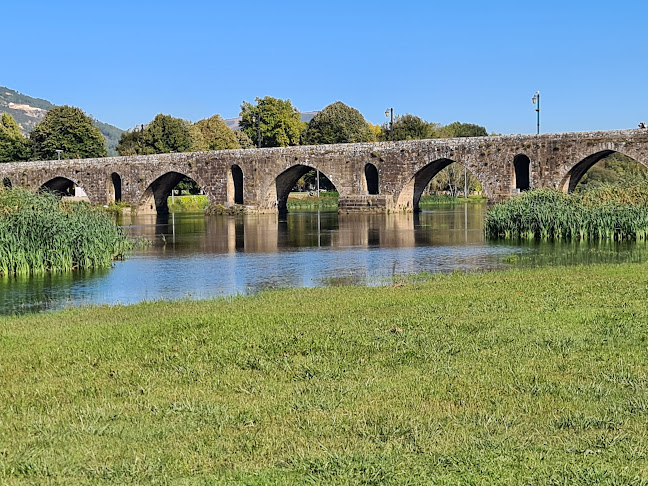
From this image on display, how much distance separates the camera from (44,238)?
17.5 metres

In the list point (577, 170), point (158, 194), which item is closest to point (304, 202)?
point (158, 194)

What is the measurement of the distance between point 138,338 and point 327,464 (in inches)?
166

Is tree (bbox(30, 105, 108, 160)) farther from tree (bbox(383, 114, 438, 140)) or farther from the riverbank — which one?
the riverbank

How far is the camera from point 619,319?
8.64 m

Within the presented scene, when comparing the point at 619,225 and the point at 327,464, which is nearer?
the point at 327,464

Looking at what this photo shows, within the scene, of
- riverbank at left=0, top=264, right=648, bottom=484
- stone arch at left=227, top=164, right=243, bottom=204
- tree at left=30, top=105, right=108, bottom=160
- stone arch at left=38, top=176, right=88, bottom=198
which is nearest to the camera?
riverbank at left=0, top=264, right=648, bottom=484

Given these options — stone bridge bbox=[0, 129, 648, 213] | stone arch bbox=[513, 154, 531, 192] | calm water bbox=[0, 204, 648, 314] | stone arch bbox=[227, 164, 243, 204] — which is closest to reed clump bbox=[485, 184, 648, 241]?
calm water bbox=[0, 204, 648, 314]

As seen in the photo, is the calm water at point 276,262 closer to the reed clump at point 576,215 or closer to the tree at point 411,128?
the reed clump at point 576,215

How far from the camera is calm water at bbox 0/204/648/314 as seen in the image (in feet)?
47.4

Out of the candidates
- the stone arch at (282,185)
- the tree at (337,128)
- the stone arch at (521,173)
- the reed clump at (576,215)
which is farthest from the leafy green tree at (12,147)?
the reed clump at (576,215)

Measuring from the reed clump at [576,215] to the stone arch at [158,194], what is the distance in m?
32.0

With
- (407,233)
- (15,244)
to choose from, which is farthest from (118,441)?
(407,233)

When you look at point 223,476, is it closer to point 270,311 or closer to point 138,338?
point 138,338

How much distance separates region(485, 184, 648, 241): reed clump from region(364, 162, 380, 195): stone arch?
21603mm
